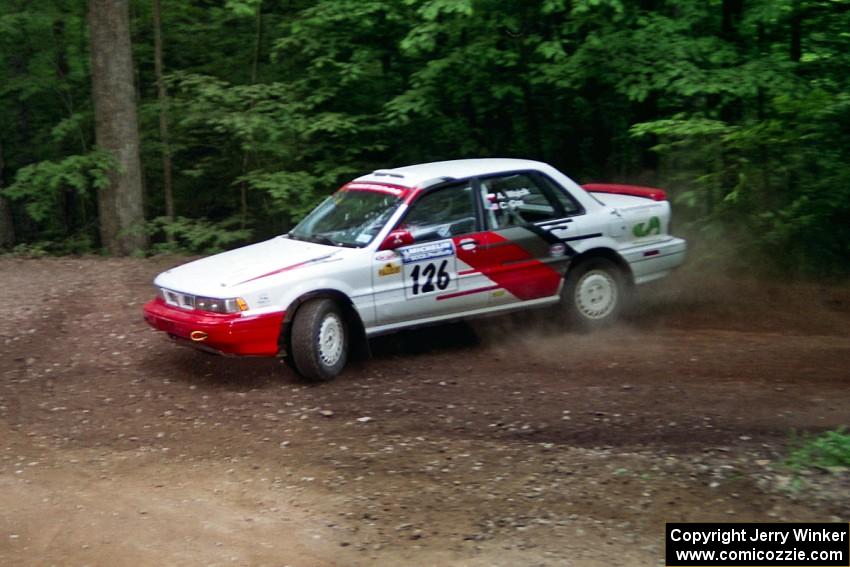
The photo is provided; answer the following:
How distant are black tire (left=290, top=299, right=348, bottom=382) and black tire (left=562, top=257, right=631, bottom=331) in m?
2.35

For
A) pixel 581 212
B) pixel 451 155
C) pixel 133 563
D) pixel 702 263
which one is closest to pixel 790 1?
pixel 702 263

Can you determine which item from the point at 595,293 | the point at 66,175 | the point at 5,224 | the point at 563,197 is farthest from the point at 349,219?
the point at 5,224

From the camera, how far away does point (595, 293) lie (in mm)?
10242

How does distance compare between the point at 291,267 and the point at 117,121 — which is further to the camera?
the point at 117,121

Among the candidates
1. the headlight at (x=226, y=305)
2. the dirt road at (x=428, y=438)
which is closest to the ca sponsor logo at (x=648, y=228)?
the dirt road at (x=428, y=438)

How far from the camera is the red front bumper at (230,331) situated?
848 cm

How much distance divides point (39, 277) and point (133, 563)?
8393 millimetres

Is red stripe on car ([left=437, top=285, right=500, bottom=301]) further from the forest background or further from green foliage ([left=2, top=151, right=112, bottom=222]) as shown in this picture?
green foliage ([left=2, top=151, right=112, bottom=222])

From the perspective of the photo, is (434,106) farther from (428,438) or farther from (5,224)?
(5,224)

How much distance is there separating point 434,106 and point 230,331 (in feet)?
22.0

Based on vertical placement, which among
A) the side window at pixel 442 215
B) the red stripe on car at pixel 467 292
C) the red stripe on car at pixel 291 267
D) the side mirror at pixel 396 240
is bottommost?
the red stripe on car at pixel 467 292

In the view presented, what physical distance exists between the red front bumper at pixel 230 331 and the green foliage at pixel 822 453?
4133 mm

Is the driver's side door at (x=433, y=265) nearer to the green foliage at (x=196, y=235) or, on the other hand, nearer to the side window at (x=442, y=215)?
the side window at (x=442, y=215)

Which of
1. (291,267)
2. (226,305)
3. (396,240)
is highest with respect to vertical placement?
(396,240)
